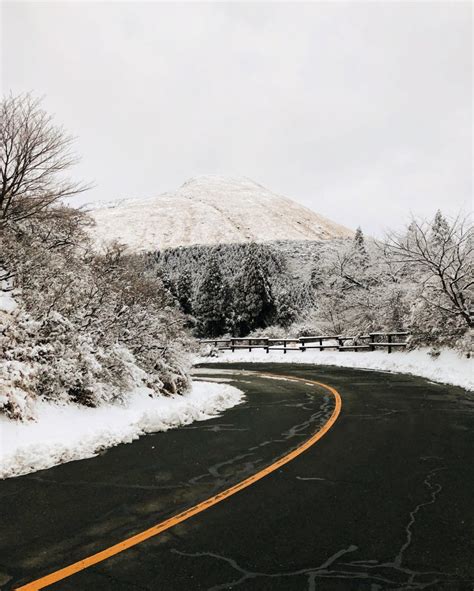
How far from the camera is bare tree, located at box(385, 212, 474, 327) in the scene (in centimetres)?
2023

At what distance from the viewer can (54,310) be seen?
10.8 metres

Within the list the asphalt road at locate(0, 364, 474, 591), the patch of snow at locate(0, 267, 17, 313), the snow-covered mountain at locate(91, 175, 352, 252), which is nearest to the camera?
the asphalt road at locate(0, 364, 474, 591)

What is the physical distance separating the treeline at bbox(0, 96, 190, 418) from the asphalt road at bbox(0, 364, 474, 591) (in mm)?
2330

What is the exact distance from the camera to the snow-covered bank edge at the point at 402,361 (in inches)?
733

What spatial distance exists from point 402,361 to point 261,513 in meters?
20.3

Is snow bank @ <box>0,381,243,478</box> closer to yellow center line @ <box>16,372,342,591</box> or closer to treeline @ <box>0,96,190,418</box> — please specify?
treeline @ <box>0,96,190,418</box>

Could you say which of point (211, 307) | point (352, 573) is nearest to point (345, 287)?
point (211, 307)

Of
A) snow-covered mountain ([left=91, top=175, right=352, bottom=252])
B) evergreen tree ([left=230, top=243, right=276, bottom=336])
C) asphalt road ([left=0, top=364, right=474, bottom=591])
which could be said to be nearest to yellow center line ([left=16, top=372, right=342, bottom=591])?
asphalt road ([left=0, top=364, right=474, bottom=591])

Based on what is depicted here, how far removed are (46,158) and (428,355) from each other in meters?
18.4

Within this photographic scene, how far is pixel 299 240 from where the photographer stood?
314ft

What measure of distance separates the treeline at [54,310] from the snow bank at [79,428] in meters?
0.33

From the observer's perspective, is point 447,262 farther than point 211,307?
No

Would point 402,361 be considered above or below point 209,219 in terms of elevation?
below

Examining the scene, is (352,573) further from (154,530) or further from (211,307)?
(211,307)
